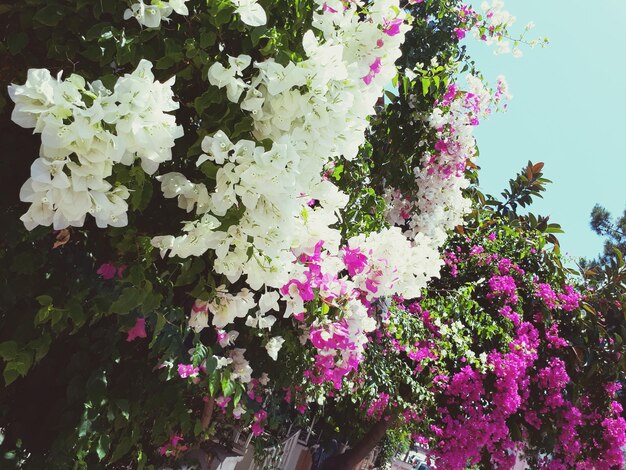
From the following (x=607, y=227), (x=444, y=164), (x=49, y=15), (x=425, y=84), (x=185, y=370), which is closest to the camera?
(x=49, y=15)

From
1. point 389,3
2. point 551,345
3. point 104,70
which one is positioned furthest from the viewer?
point 551,345

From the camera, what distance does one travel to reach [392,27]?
1377 mm

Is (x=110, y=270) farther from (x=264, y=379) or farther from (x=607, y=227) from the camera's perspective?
(x=607, y=227)

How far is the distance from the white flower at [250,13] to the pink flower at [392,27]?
0.37m

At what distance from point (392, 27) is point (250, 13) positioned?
41cm

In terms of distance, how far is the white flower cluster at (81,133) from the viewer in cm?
90

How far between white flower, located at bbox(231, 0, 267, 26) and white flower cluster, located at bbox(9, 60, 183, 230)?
0.26 metres

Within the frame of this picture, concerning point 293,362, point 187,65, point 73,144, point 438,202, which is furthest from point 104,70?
point 438,202

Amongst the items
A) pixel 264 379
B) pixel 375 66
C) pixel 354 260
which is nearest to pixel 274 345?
→ pixel 354 260

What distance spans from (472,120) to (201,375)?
2671 mm

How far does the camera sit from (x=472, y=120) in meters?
3.89

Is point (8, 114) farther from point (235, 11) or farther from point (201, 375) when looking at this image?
point (201, 375)

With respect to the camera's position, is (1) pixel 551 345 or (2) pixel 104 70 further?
(1) pixel 551 345

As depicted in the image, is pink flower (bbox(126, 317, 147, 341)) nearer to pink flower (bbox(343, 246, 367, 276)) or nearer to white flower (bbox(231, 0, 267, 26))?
pink flower (bbox(343, 246, 367, 276))
